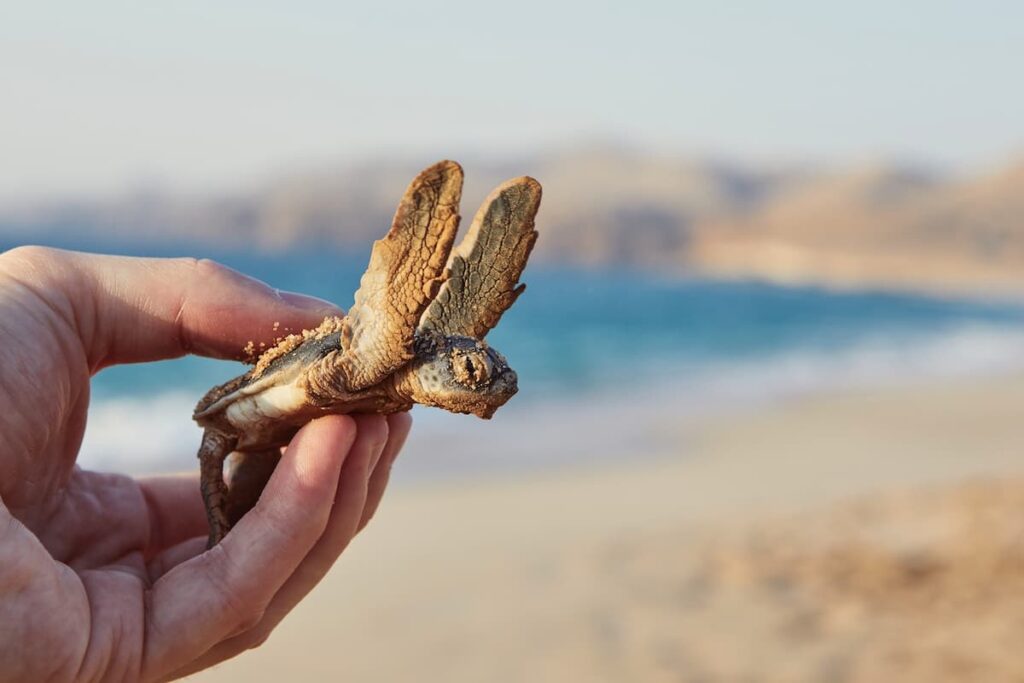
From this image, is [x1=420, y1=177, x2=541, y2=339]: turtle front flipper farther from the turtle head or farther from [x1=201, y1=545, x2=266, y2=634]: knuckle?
[x1=201, y1=545, x2=266, y2=634]: knuckle

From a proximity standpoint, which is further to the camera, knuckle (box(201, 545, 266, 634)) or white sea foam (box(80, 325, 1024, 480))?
white sea foam (box(80, 325, 1024, 480))

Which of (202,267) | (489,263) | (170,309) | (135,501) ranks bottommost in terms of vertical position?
(135,501)

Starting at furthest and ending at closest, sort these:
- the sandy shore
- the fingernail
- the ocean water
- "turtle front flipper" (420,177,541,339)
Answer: the ocean water
the sandy shore
the fingernail
"turtle front flipper" (420,177,541,339)

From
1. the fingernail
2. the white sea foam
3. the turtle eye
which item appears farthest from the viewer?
the white sea foam

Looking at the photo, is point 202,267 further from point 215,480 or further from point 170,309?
point 215,480

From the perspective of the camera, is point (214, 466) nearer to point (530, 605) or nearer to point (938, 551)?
point (530, 605)

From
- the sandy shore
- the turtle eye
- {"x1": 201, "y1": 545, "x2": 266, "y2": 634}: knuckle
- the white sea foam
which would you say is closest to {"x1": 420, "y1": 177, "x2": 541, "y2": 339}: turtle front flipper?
the turtle eye

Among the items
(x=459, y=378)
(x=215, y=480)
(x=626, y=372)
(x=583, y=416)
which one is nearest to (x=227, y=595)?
(x=215, y=480)

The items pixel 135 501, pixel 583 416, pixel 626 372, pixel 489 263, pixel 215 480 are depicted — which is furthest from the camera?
pixel 626 372
